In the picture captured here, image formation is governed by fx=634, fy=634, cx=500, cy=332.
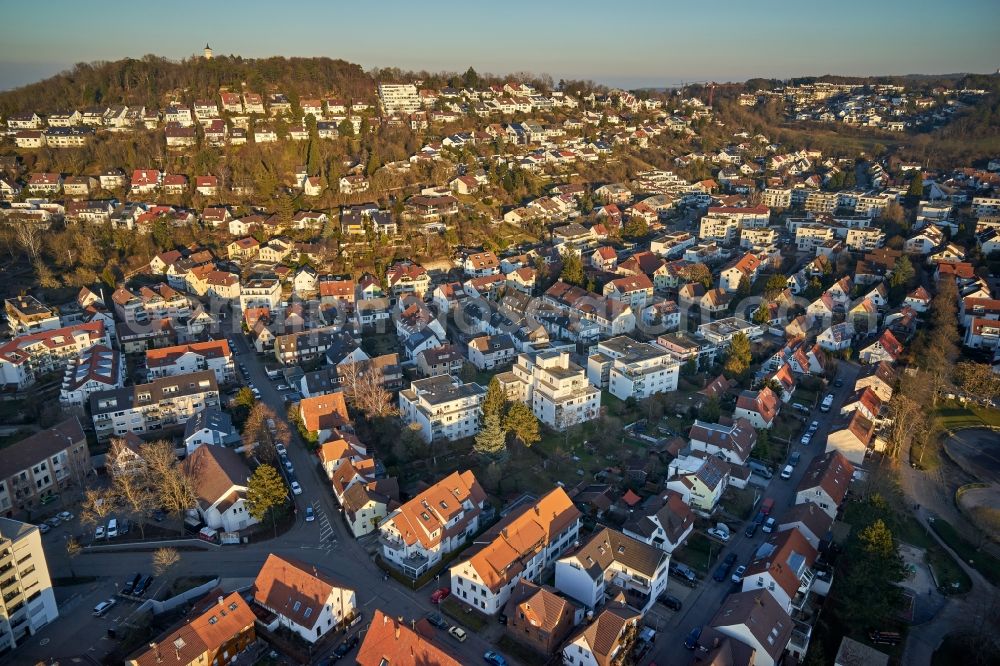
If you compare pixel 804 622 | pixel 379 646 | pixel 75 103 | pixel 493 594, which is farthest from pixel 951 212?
pixel 75 103

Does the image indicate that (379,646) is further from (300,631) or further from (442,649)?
(300,631)

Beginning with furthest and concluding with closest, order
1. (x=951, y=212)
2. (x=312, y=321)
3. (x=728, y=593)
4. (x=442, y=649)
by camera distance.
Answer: (x=951, y=212) < (x=312, y=321) < (x=728, y=593) < (x=442, y=649)

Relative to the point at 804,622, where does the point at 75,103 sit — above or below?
above

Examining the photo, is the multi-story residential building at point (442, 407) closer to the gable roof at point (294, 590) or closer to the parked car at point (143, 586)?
the gable roof at point (294, 590)

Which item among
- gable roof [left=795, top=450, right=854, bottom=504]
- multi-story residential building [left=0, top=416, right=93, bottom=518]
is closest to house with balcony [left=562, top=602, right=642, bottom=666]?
gable roof [left=795, top=450, right=854, bottom=504]

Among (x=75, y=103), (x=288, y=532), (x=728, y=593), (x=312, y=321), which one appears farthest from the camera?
(x=75, y=103)

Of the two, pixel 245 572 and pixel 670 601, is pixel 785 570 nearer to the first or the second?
pixel 670 601

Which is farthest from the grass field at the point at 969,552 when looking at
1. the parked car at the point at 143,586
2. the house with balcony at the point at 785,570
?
the parked car at the point at 143,586
